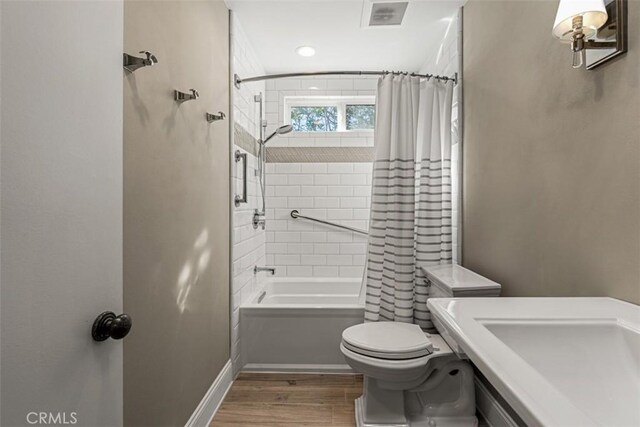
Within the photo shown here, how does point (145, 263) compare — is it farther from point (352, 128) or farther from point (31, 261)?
point (352, 128)

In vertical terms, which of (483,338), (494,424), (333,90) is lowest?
(494,424)

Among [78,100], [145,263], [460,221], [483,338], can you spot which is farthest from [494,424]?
[78,100]

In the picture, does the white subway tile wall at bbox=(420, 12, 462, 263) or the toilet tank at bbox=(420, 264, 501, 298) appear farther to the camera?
the white subway tile wall at bbox=(420, 12, 462, 263)

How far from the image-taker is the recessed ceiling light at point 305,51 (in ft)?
9.43

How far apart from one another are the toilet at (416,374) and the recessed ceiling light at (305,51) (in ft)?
6.82

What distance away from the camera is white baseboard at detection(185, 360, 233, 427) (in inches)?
68.2

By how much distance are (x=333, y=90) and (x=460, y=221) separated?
6.53ft

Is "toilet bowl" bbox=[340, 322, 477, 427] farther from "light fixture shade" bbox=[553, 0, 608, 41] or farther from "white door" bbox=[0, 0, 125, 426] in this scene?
"light fixture shade" bbox=[553, 0, 608, 41]

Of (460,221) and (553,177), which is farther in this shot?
(460,221)

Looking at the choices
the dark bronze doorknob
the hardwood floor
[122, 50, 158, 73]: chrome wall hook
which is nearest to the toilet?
the hardwood floor

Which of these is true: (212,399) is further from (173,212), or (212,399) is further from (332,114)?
(332,114)

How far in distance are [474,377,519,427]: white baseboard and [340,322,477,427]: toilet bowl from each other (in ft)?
0.22

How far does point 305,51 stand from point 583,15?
224 centimetres

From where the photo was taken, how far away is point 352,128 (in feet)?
11.8
